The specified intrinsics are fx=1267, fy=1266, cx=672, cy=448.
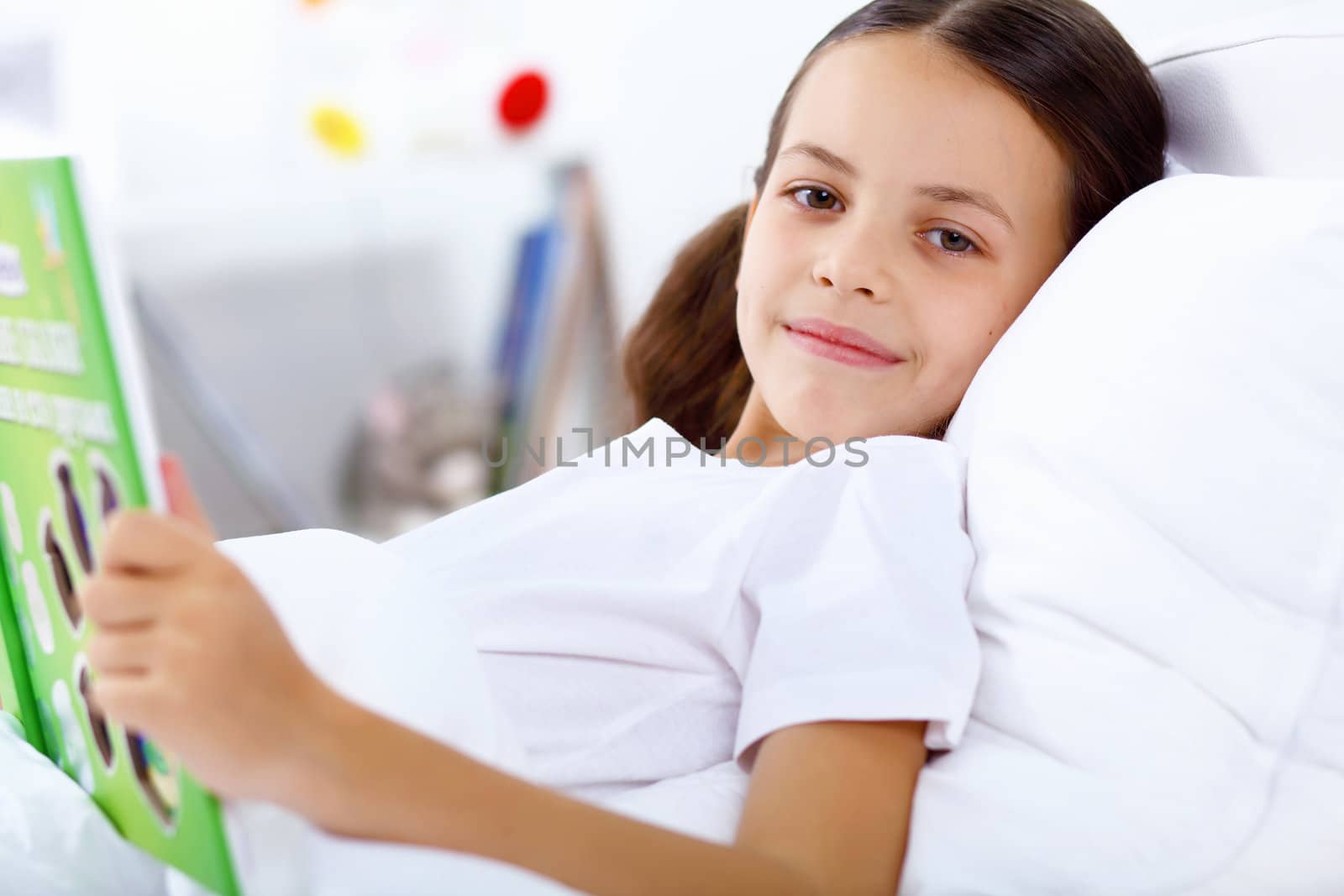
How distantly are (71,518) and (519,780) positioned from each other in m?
0.24

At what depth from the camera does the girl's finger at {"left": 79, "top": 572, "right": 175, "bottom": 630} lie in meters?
0.50

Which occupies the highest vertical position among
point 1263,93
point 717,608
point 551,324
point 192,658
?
point 1263,93

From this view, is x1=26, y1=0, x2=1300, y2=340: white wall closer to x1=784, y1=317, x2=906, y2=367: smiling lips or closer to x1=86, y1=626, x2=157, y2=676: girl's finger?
x1=784, y1=317, x2=906, y2=367: smiling lips

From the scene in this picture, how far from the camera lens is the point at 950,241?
86 centimetres

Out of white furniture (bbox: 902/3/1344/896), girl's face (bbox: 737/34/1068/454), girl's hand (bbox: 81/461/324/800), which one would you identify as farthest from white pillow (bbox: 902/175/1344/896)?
girl's hand (bbox: 81/461/324/800)

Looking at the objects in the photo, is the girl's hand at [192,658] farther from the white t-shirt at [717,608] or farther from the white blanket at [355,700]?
the white t-shirt at [717,608]

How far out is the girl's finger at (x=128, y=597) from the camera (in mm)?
499

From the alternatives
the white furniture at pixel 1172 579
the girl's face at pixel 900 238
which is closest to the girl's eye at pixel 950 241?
the girl's face at pixel 900 238

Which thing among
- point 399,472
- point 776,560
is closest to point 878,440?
point 776,560

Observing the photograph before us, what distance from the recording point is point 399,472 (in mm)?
2293

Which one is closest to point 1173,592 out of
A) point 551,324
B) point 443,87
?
point 551,324

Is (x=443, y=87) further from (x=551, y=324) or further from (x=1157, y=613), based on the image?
(x=1157, y=613)

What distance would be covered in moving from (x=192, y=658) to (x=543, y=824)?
160mm

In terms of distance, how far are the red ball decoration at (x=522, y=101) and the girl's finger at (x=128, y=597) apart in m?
1.91
